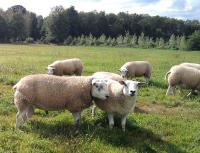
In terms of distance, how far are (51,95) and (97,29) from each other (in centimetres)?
11327

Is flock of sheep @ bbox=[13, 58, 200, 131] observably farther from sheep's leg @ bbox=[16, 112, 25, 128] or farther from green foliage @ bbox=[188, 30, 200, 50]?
green foliage @ bbox=[188, 30, 200, 50]

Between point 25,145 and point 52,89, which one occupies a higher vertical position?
point 52,89

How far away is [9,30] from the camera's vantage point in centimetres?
10594

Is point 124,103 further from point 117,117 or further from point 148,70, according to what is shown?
point 148,70

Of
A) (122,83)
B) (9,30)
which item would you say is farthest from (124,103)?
(9,30)

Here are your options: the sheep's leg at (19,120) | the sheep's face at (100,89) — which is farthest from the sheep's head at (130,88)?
the sheep's leg at (19,120)

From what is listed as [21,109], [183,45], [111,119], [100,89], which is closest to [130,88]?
[100,89]

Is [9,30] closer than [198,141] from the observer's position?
No

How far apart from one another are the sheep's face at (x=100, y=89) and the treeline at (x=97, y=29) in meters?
84.6

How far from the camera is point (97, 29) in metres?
124

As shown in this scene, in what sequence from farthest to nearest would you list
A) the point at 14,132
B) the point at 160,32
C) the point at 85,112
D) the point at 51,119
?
the point at 160,32 → the point at 85,112 → the point at 51,119 → the point at 14,132

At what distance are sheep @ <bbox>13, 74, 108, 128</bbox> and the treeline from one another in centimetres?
8472

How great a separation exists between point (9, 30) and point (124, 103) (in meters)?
99.0

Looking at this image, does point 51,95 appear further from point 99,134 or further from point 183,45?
point 183,45
